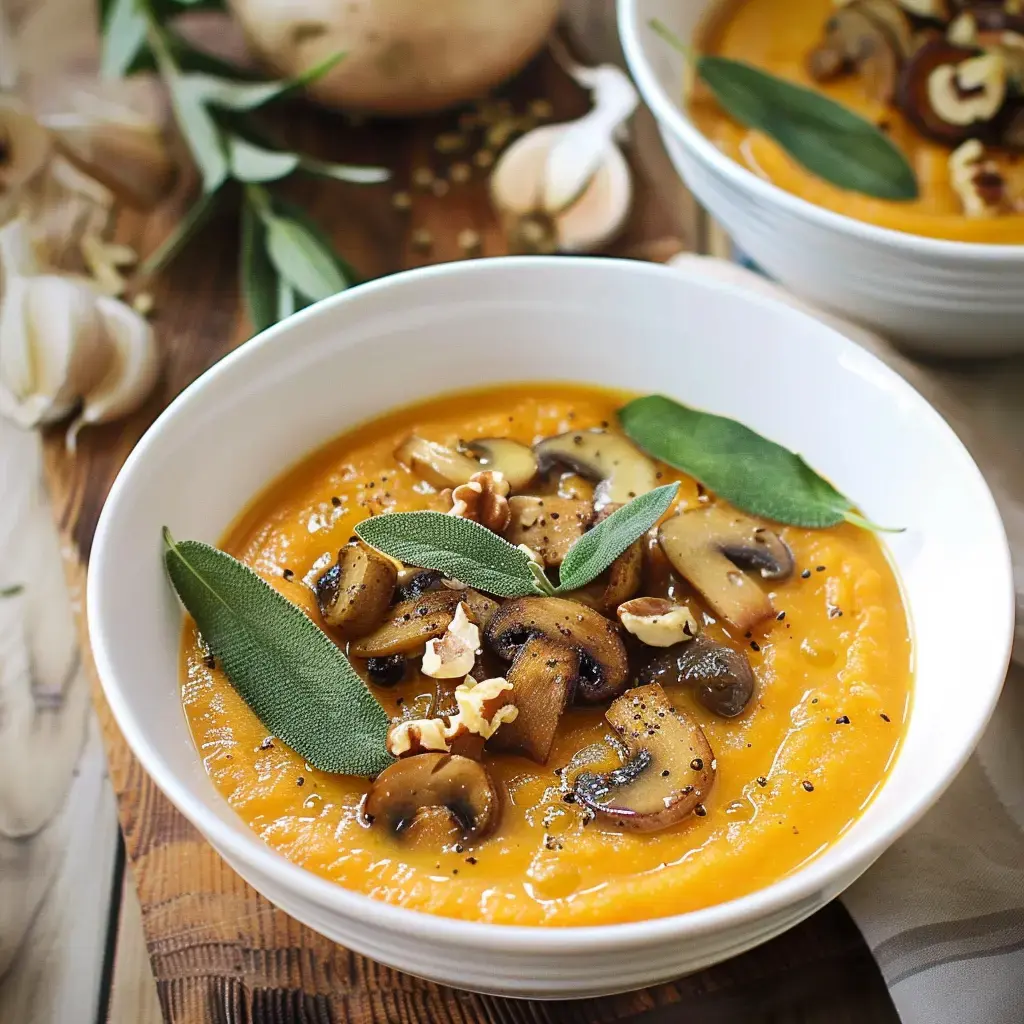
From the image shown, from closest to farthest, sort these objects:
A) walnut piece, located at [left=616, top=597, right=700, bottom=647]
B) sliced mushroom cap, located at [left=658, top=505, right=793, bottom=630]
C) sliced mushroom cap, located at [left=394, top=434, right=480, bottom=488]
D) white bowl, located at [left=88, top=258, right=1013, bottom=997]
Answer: white bowl, located at [left=88, top=258, right=1013, bottom=997], walnut piece, located at [left=616, top=597, right=700, bottom=647], sliced mushroom cap, located at [left=658, top=505, right=793, bottom=630], sliced mushroom cap, located at [left=394, top=434, right=480, bottom=488]

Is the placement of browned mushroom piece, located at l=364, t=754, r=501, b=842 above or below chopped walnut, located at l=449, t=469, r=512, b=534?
below

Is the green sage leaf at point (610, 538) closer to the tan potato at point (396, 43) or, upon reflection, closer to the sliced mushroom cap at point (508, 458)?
the sliced mushroom cap at point (508, 458)

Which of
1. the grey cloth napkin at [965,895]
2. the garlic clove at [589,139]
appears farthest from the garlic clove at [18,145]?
the grey cloth napkin at [965,895]

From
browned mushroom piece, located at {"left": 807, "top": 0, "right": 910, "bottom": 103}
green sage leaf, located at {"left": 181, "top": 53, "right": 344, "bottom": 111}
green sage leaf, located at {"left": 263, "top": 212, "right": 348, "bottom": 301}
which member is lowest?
green sage leaf, located at {"left": 263, "top": 212, "right": 348, "bottom": 301}

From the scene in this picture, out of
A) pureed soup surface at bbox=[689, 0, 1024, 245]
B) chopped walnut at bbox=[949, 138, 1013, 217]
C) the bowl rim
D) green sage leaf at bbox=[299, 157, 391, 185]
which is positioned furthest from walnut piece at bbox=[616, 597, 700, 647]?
green sage leaf at bbox=[299, 157, 391, 185]

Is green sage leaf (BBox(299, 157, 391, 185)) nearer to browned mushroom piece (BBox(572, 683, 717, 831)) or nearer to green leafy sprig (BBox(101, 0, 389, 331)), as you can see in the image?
green leafy sprig (BBox(101, 0, 389, 331))

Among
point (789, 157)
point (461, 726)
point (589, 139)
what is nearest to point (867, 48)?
point (789, 157)

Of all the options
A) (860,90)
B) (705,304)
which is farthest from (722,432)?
(860,90)
